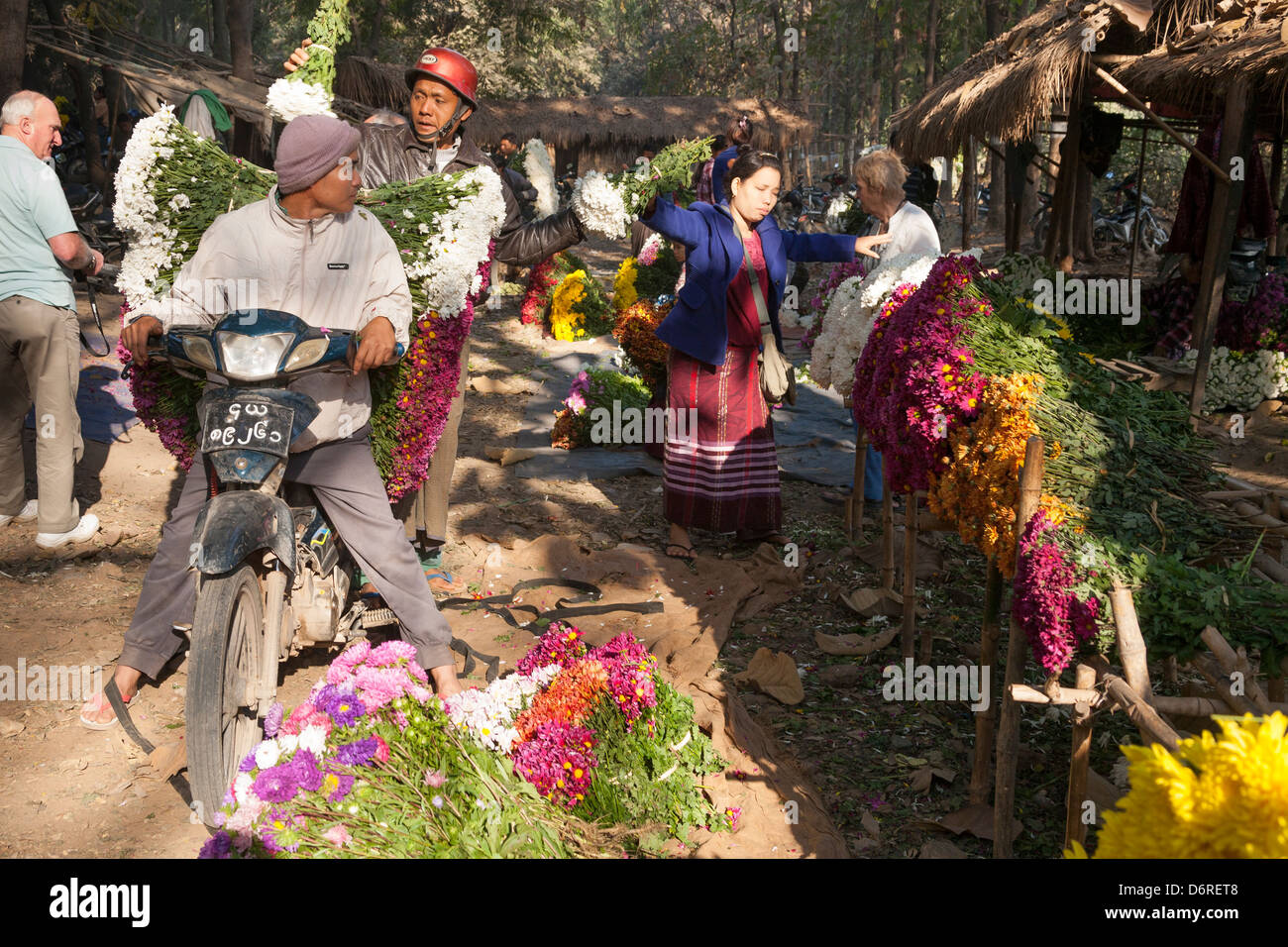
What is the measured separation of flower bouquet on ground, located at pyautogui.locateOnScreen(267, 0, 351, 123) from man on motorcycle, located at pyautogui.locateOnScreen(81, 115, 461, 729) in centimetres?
95

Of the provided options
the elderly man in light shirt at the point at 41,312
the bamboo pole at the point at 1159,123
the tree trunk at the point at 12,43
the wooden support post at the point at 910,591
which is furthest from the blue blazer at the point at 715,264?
the tree trunk at the point at 12,43

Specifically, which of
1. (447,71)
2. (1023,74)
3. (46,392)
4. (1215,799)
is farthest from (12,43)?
(1215,799)

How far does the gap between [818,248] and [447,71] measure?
2115 millimetres

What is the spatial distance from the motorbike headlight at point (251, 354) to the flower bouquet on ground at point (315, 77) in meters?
1.54

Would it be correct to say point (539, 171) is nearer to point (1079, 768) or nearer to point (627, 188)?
point (627, 188)

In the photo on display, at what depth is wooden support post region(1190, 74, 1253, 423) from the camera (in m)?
8.04

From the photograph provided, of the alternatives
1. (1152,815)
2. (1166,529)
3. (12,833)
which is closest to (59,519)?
(12,833)

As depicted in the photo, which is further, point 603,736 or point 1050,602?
point 603,736

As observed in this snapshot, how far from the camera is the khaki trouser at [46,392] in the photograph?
17.6 feet

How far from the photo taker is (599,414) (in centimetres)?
838

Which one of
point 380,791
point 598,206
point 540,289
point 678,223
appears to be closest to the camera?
point 380,791

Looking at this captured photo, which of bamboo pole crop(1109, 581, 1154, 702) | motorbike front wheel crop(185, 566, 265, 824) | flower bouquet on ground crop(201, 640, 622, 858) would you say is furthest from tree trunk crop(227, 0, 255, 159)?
bamboo pole crop(1109, 581, 1154, 702)

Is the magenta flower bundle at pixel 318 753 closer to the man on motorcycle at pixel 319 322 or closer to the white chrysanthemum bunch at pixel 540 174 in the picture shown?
the man on motorcycle at pixel 319 322

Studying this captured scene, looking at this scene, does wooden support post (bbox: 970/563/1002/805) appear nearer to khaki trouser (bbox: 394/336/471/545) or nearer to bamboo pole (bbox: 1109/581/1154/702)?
bamboo pole (bbox: 1109/581/1154/702)
